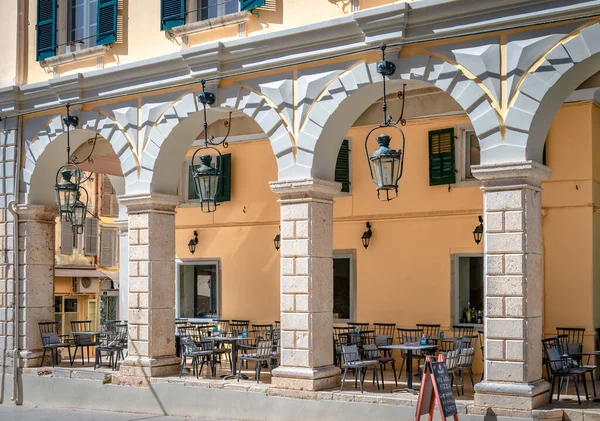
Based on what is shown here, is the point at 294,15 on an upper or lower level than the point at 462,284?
upper

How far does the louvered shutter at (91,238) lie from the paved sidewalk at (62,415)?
52.1ft

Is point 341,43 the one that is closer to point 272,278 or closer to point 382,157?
point 382,157

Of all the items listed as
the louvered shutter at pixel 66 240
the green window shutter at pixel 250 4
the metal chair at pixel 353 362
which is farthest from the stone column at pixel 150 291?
the louvered shutter at pixel 66 240

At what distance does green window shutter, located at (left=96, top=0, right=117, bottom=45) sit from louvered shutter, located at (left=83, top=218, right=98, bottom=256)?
54.8 ft

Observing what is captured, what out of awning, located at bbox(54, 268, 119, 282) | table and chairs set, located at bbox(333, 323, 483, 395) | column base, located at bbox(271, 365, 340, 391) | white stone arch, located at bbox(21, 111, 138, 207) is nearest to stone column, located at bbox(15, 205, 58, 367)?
white stone arch, located at bbox(21, 111, 138, 207)

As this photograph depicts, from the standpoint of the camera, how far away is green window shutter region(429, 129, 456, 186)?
15.6 m

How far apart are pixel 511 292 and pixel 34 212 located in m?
9.18

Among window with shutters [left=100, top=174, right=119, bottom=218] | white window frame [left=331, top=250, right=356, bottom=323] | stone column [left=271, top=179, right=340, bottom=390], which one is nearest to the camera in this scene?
stone column [left=271, top=179, right=340, bottom=390]

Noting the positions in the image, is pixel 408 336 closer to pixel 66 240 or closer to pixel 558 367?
pixel 558 367

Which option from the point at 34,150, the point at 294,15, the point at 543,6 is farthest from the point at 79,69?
the point at 543,6

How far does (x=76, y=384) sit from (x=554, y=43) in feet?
31.3

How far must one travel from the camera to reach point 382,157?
1083 centimetres

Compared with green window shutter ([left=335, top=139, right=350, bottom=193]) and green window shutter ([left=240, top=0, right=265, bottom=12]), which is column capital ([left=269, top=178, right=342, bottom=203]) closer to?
green window shutter ([left=240, top=0, right=265, bottom=12])

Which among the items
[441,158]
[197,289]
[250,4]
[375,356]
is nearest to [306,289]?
[375,356]
